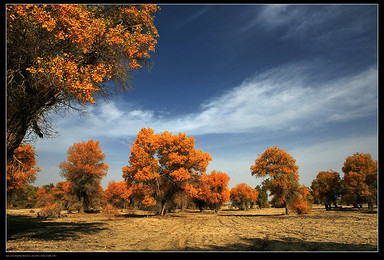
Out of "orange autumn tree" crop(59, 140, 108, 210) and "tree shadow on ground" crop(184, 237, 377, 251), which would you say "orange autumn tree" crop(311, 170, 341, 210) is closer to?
"tree shadow on ground" crop(184, 237, 377, 251)

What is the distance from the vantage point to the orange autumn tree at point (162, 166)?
26.3 meters

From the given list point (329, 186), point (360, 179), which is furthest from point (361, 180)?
point (329, 186)

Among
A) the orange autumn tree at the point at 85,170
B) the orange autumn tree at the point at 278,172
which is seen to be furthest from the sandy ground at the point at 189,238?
the orange autumn tree at the point at 85,170

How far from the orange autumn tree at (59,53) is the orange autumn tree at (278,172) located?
26930 mm

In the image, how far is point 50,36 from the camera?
6.75 m

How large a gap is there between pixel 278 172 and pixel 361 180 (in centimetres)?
Answer: 1493

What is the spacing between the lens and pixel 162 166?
28.0 metres

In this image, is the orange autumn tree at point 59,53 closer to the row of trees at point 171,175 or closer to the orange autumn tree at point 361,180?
the row of trees at point 171,175

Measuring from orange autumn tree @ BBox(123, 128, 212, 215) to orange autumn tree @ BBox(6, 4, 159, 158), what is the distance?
18.5 m

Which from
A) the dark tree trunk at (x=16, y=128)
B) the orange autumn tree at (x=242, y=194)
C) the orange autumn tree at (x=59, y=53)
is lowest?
the orange autumn tree at (x=242, y=194)

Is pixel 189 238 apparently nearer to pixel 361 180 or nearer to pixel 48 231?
pixel 48 231
